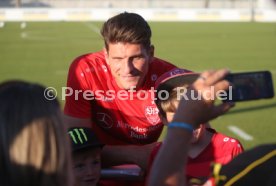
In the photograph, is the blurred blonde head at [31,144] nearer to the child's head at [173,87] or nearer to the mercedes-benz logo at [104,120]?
the child's head at [173,87]

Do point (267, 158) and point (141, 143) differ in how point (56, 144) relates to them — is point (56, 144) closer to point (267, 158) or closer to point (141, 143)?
point (267, 158)

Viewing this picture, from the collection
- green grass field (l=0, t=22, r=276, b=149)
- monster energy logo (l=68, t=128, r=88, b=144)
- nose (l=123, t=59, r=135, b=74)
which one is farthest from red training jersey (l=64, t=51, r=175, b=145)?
green grass field (l=0, t=22, r=276, b=149)

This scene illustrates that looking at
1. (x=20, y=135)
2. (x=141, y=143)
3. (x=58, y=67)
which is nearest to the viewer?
(x=20, y=135)

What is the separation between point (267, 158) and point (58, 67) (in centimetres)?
1296

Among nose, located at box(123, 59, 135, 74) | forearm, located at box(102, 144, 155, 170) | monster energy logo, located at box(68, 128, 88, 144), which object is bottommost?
forearm, located at box(102, 144, 155, 170)

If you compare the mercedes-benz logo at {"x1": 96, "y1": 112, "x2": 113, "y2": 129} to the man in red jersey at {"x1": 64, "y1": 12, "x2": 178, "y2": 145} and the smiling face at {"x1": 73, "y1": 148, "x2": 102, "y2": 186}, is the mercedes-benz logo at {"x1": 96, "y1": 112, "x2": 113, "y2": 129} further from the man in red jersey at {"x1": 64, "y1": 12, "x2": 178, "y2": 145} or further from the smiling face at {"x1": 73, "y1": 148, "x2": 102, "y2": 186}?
the smiling face at {"x1": 73, "y1": 148, "x2": 102, "y2": 186}

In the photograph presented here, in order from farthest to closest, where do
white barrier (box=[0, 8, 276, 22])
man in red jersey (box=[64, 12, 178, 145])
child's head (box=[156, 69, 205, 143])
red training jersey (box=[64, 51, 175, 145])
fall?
white barrier (box=[0, 8, 276, 22]) → red training jersey (box=[64, 51, 175, 145]) → man in red jersey (box=[64, 12, 178, 145]) → child's head (box=[156, 69, 205, 143])

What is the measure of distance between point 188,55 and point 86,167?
48.9 ft

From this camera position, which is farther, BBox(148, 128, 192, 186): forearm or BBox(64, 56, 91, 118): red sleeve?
BBox(64, 56, 91, 118): red sleeve

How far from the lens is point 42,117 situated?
1595 mm

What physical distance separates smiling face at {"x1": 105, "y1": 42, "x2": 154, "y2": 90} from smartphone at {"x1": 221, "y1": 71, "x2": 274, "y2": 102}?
1.67 meters

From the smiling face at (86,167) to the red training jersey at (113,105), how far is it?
893 millimetres

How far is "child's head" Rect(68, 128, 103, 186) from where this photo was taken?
256 cm

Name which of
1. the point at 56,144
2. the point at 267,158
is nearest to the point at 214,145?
the point at 267,158
